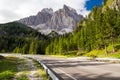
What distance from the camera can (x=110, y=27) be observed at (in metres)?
70.1

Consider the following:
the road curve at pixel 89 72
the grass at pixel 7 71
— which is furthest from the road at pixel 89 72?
the grass at pixel 7 71

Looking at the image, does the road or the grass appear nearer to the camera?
the road

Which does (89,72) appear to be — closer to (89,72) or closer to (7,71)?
(89,72)

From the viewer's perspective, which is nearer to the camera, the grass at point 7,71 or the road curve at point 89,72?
the road curve at point 89,72

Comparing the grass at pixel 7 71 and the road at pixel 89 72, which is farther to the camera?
the grass at pixel 7 71

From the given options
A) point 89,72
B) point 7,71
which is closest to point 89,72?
point 89,72

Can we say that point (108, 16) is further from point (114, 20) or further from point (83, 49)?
point (83, 49)

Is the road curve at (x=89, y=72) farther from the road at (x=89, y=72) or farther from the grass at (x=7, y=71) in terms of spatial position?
the grass at (x=7, y=71)

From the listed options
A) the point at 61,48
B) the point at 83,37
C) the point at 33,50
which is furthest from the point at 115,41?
the point at 33,50

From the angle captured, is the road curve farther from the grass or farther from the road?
the grass

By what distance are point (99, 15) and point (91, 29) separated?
16.8m

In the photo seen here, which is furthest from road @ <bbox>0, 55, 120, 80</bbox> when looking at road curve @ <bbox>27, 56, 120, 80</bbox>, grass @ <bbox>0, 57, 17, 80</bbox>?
grass @ <bbox>0, 57, 17, 80</bbox>

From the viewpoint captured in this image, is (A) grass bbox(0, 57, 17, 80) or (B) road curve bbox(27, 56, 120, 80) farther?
(A) grass bbox(0, 57, 17, 80)

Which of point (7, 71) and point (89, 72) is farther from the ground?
point (89, 72)
